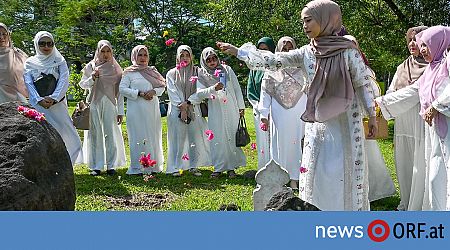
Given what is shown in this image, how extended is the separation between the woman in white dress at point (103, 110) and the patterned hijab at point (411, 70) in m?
4.07

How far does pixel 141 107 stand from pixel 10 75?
175 cm

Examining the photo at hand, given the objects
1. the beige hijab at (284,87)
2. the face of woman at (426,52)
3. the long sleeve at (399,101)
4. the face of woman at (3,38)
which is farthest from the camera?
the face of woman at (3,38)

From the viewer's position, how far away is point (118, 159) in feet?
27.5

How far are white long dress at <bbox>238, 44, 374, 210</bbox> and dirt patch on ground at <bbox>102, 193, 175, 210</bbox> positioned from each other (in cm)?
231

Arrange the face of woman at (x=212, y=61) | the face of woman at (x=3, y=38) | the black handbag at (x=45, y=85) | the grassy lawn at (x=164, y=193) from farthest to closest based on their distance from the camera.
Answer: the face of woman at (x=212, y=61), the face of woman at (x=3, y=38), the black handbag at (x=45, y=85), the grassy lawn at (x=164, y=193)

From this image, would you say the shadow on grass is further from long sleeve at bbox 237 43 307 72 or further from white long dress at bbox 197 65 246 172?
long sleeve at bbox 237 43 307 72

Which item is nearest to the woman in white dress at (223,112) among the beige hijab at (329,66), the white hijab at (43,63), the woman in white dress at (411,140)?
the white hijab at (43,63)

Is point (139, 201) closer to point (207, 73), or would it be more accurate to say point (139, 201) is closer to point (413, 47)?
point (207, 73)

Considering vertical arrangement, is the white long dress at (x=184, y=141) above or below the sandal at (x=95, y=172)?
above

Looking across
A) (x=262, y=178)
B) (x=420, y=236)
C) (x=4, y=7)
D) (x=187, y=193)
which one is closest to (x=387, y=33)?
(x=187, y=193)

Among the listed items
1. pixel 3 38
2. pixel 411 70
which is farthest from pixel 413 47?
pixel 3 38

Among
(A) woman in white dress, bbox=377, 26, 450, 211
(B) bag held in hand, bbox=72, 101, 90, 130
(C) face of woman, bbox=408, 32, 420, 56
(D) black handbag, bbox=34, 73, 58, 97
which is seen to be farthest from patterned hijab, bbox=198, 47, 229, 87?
(A) woman in white dress, bbox=377, 26, 450, 211

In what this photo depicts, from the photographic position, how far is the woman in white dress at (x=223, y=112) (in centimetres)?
786

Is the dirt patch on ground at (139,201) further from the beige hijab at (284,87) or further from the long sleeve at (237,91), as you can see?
the long sleeve at (237,91)
